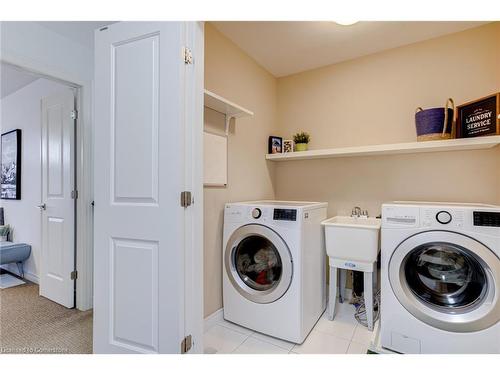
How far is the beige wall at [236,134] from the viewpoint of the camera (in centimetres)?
195

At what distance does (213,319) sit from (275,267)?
661 millimetres

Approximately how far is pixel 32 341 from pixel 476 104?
3.42 meters

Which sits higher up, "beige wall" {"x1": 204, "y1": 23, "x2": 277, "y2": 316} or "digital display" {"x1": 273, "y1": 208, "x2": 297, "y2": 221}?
"beige wall" {"x1": 204, "y1": 23, "x2": 277, "y2": 316}

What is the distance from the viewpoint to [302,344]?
1.73 metres

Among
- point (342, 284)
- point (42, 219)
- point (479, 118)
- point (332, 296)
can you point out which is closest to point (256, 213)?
point (332, 296)

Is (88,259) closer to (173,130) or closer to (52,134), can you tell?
(52,134)

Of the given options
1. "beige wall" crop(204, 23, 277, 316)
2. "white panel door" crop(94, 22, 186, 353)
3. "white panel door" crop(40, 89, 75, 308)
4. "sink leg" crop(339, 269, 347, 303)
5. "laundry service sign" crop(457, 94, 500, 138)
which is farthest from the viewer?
"sink leg" crop(339, 269, 347, 303)

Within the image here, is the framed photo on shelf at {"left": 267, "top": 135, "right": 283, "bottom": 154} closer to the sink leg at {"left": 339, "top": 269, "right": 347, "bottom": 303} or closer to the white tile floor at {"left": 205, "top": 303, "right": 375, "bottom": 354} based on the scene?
the sink leg at {"left": 339, "top": 269, "right": 347, "bottom": 303}

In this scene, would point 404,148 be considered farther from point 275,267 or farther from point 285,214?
point 275,267

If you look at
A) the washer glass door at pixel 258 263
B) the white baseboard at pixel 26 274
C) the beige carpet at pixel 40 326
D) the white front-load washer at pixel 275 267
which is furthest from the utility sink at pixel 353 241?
the white baseboard at pixel 26 274

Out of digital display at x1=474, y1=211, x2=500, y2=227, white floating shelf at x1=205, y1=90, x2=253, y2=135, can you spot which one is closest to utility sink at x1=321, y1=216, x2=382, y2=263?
digital display at x1=474, y1=211, x2=500, y2=227

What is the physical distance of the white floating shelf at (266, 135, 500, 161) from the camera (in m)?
1.72

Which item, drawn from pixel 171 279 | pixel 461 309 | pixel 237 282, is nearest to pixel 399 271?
pixel 461 309

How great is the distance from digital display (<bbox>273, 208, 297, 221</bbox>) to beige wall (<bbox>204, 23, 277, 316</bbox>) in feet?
1.67
